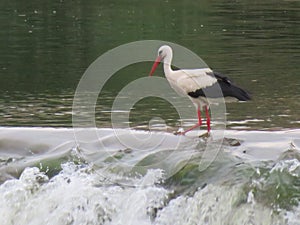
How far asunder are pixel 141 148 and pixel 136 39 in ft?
81.0

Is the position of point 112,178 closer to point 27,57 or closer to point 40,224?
point 40,224

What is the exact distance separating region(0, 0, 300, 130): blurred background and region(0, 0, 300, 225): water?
0.06 metres

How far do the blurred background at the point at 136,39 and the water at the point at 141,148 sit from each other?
2.2 inches

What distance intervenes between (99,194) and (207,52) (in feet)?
63.6

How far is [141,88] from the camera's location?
2288 centimetres

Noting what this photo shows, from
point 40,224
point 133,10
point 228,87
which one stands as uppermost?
point 228,87

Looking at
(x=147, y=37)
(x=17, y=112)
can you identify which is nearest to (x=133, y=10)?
(x=147, y=37)

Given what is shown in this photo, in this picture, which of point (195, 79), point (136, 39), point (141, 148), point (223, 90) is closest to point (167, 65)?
point (195, 79)

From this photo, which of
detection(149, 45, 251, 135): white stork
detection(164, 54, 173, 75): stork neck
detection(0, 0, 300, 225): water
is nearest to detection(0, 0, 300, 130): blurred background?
detection(0, 0, 300, 225): water

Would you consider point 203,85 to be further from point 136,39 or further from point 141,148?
point 136,39

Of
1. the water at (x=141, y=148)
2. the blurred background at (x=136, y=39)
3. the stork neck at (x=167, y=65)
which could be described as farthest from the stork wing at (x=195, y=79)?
the blurred background at (x=136, y=39)

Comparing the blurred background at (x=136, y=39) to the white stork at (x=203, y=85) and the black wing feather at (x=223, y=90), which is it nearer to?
the white stork at (x=203, y=85)

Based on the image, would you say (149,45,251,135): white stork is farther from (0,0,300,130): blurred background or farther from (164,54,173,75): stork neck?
(0,0,300,130): blurred background

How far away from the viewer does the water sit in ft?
33.1
